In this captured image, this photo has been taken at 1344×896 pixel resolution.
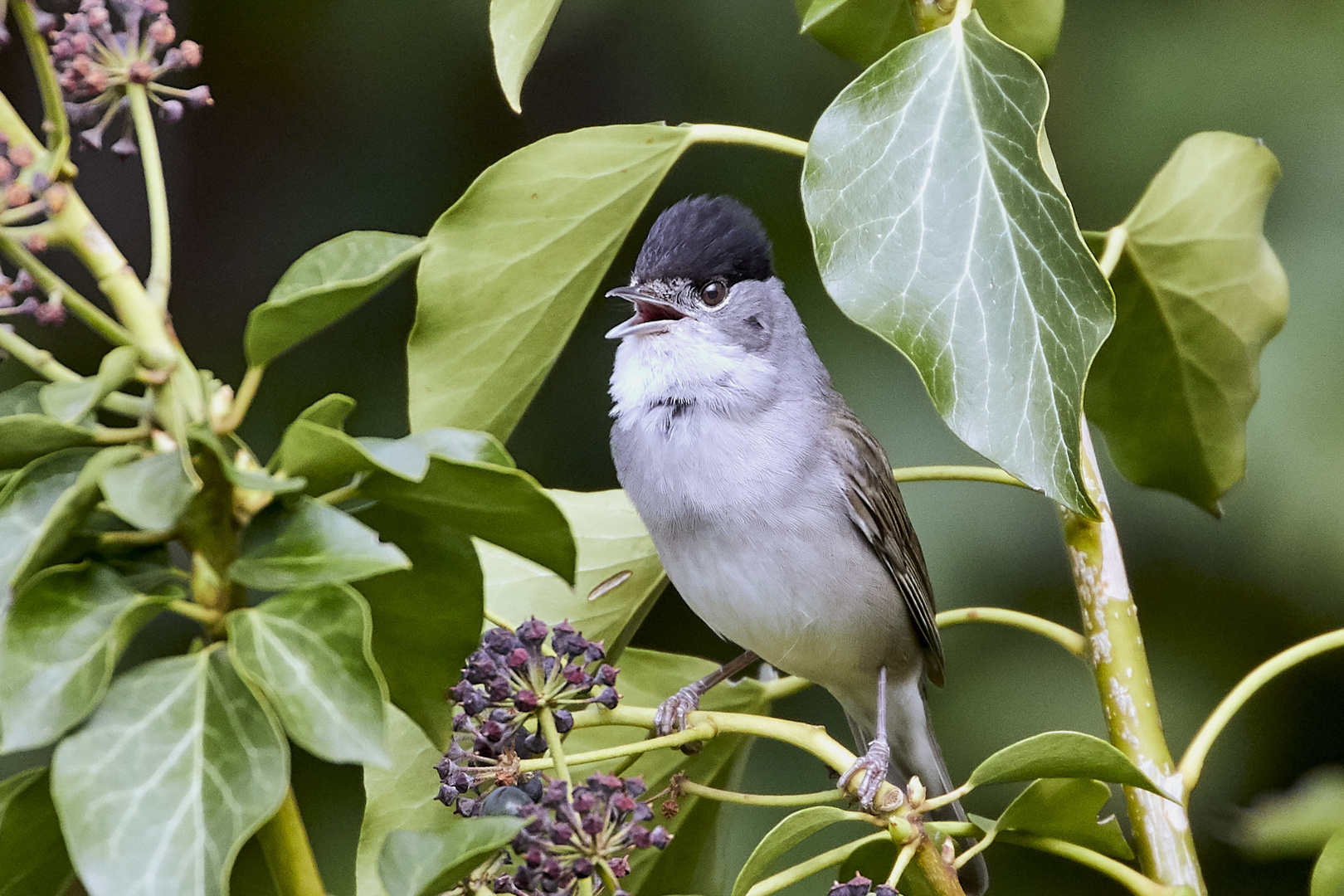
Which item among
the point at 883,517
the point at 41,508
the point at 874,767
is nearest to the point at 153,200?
the point at 41,508

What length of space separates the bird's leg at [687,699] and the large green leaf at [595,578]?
0.12m

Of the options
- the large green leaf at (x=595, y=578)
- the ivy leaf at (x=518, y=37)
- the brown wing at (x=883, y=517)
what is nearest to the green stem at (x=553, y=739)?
the large green leaf at (x=595, y=578)

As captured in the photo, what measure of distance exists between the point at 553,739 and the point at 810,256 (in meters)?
2.18

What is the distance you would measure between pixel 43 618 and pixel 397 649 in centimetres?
27

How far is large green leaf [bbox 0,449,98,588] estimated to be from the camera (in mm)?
729

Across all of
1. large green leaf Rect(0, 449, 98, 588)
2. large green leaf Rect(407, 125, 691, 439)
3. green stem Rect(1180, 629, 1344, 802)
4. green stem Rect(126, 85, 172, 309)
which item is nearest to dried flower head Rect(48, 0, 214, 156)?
green stem Rect(126, 85, 172, 309)

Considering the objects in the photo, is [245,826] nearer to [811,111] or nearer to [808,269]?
[808,269]

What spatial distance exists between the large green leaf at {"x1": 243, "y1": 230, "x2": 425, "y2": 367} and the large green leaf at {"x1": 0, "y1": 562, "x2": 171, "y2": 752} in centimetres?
18

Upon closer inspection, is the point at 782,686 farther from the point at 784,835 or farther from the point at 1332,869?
the point at 1332,869

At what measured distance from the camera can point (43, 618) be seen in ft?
2.50

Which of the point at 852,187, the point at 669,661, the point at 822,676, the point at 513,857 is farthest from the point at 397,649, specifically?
the point at 822,676

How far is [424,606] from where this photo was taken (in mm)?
956

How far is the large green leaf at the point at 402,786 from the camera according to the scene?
3.97 ft

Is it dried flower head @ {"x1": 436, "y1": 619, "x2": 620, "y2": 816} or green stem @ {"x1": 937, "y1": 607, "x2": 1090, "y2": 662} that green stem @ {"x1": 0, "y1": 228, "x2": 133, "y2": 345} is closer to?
dried flower head @ {"x1": 436, "y1": 619, "x2": 620, "y2": 816}
